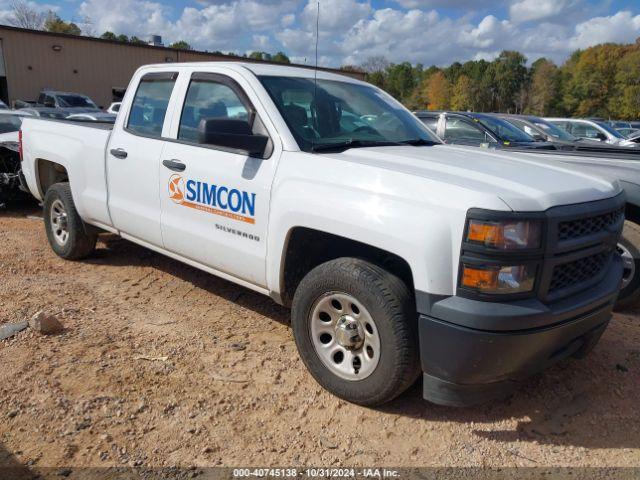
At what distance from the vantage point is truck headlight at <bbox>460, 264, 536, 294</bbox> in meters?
2.53

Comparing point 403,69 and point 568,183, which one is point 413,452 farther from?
point 403,69

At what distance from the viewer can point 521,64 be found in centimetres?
9412

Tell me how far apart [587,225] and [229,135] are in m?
2.03

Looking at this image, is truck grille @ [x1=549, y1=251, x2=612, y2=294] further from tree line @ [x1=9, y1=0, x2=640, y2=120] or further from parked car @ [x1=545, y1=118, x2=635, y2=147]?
tree line @ [x1=9, y1=0, x2=640, y2=120]

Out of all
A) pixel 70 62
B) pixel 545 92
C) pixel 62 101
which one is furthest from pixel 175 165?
pixel 545 92

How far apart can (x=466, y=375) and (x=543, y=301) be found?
0.52 meters

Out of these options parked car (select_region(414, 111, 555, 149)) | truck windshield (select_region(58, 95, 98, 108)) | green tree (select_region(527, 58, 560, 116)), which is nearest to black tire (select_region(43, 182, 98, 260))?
parked car (select_region(414, 111, 555, 149))

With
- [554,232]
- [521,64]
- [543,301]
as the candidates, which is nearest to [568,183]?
[554,232]

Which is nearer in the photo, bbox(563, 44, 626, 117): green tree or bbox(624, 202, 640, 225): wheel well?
bbox(624, 202, 640, 225): wheel well

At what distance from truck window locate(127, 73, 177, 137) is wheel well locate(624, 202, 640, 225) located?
3.81m

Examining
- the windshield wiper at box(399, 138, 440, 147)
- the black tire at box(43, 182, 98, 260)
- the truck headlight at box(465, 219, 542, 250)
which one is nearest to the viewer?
the truck headlight at box(465, 219, 542, 250)

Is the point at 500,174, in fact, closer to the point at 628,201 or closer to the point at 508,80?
the point at 628,201

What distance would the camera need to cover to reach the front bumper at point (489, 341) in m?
2.54

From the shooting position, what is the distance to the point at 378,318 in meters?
2.85
